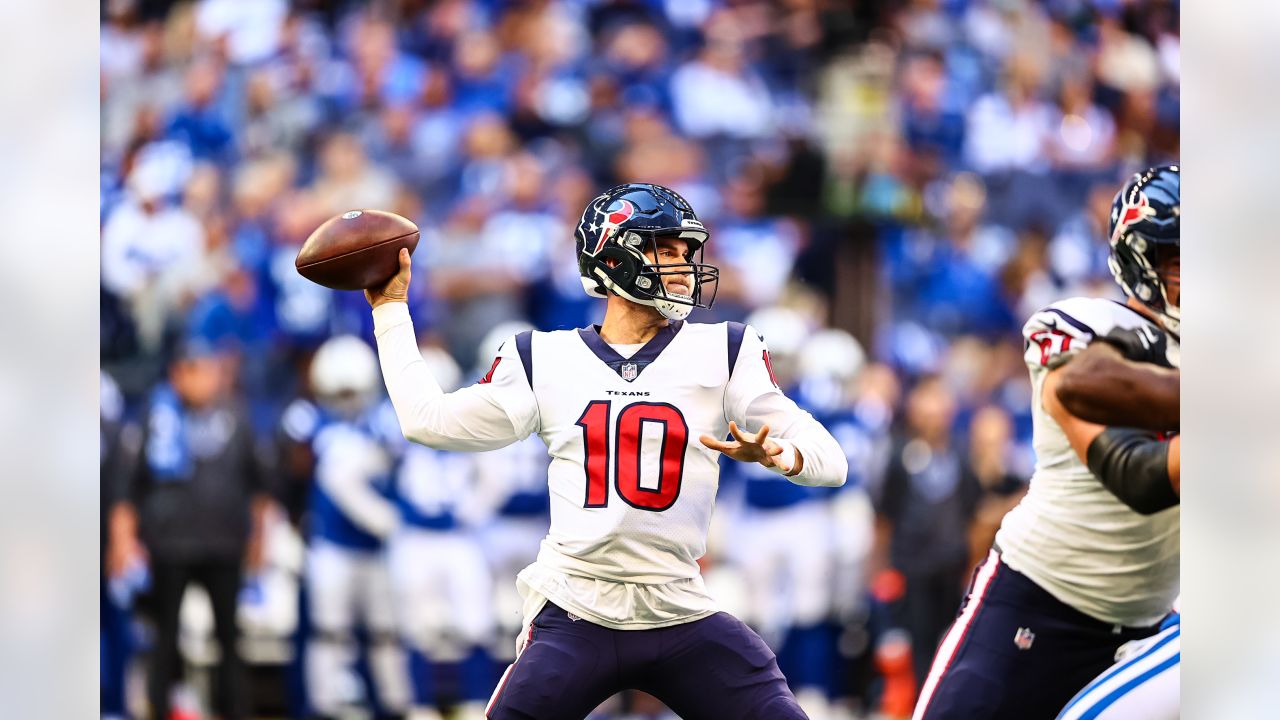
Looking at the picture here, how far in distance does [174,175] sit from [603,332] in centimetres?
340

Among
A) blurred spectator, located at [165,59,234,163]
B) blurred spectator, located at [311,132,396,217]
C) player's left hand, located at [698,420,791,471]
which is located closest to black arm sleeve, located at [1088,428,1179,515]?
player's left hand, located at [698,420,791,471]

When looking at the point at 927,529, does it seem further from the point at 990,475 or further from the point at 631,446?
the point at 631,446

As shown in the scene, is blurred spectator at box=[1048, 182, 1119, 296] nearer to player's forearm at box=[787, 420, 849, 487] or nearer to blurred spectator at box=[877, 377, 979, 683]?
blurred spectator at box=[877, 377, 979, 683]

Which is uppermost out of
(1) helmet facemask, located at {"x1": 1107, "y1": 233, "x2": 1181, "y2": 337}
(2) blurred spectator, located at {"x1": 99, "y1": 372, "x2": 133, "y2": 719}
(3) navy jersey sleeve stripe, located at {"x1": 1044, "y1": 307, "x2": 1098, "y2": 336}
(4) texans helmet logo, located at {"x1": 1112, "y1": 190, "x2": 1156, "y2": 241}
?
(4) texans helmet logo, located at {"x1": 1112, "y1": 190, "x2": 1156, "y2": 241}

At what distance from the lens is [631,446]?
3.51m

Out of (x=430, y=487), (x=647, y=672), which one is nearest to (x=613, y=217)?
A: (x=647, y=672)

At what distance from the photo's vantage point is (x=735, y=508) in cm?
622

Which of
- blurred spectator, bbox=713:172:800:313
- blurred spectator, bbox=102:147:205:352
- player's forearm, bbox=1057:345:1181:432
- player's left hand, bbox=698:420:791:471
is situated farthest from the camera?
blurred spectator, bbox=713:172:800:313

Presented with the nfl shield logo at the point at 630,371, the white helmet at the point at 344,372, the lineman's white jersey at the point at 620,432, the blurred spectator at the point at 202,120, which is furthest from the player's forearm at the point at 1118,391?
the blurred spectator at the point at 202,120

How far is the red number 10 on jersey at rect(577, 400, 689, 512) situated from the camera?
11.4 ft

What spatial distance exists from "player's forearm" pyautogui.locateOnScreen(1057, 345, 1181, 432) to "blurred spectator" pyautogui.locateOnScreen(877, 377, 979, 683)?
2.73m

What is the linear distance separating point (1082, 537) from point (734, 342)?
0.92 m
